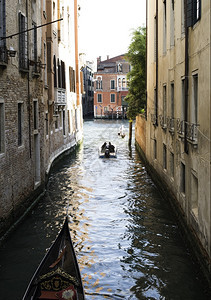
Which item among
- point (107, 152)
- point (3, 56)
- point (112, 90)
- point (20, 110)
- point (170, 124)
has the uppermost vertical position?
point (112, 90)

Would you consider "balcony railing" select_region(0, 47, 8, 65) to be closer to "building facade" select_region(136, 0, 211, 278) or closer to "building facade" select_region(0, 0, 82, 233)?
"building facade" select_region(0, 0, 82, 233)

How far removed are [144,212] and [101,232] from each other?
7.30ft

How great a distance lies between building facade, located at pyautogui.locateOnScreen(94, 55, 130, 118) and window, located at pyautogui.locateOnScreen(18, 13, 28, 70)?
55.1 metres

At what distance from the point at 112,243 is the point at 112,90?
5948cm

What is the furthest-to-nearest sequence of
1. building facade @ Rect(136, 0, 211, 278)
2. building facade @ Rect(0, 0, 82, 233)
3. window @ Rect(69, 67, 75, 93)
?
window @ Rect(69, 67, 75, 93) < building facade @ Rect(0, 0, 82, 233) < building facade @ Rect(136, 0, 211, 278)

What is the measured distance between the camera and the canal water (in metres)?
7.79

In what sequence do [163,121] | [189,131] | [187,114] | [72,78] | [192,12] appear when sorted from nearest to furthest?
[192,12] → [189,131] → [187,114] → [163,121] → [72,78]

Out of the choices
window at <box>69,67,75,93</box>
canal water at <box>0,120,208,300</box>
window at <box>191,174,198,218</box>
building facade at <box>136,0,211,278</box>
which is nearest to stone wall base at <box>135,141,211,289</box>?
building facade at <box>136,0,211,278</box>

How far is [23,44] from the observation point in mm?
12023

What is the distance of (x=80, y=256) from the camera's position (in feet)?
30.6

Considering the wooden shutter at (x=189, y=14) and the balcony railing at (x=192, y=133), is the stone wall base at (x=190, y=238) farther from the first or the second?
the wooden shutter at (x=189, y=14)

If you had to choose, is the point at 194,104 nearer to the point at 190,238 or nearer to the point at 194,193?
the point at 194,193

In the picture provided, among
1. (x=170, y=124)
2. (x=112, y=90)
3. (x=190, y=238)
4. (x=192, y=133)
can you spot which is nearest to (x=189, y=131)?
(x=192, y=133)

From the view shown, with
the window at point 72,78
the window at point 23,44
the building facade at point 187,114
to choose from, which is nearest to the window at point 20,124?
the window at point 23,44
